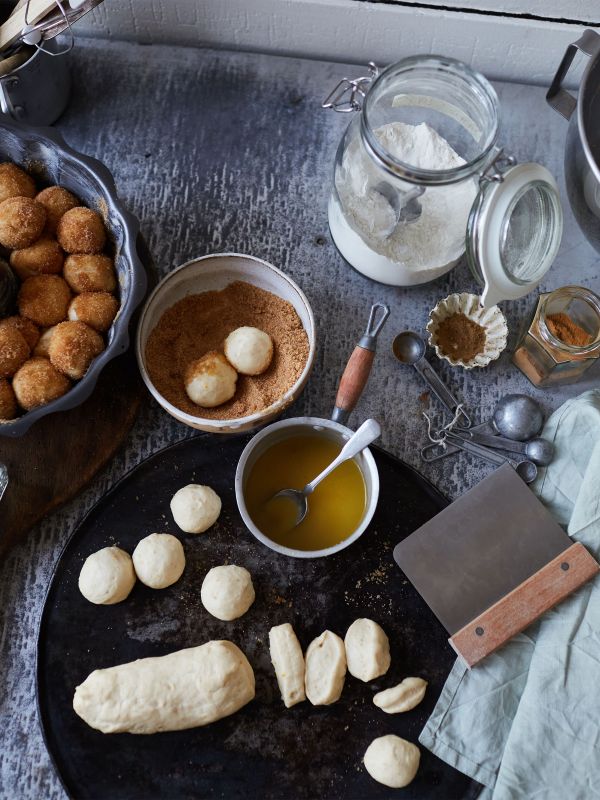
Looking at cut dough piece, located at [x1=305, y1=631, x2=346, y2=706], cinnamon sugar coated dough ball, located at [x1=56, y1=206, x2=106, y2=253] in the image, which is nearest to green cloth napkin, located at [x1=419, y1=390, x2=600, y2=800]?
cut dough piece, located at [x1=305, y1=631, x2=346, y2=706]

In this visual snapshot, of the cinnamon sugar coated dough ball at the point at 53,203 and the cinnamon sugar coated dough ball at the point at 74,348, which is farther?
the cinnamon sugar coated dough ball at the point at 53,203

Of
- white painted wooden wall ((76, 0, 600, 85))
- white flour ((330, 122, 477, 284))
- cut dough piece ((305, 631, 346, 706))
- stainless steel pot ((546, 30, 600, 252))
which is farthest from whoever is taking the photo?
white painted wooden wall ((76, 0, 600, 85))

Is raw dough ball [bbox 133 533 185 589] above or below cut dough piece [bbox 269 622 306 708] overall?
above

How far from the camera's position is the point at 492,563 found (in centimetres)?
118

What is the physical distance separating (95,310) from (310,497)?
459mm

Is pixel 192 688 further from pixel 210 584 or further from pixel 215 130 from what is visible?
pixel 215 130

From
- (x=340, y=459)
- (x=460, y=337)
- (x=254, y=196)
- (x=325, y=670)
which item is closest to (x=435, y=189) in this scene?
(x=460, y=337)

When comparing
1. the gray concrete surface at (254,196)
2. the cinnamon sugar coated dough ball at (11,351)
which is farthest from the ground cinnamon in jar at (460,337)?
the cinnamon sugar coated dough ball at (11,351)

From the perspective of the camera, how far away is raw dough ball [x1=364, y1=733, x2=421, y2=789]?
1.08m

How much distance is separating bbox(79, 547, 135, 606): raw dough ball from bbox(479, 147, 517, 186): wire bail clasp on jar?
815 millimetres

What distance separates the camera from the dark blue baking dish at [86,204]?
1021mm

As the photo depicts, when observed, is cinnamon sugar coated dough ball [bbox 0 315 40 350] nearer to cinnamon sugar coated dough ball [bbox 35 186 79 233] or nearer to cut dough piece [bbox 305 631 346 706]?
cinnamon sugar coated dough ball [bbox 35 186 79 233]

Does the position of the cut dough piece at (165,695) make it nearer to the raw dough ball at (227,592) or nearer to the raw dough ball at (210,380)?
the raw dough ball at (227,592)

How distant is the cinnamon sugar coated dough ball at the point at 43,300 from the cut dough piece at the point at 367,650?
0.69 m
